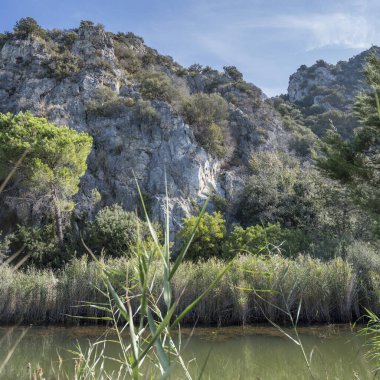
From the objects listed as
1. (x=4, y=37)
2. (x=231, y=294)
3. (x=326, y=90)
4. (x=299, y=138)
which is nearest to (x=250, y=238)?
(x=231, y=294)

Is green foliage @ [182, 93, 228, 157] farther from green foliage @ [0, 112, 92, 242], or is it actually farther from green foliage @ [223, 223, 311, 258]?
green foliage @ [223, 223, 311, 258]

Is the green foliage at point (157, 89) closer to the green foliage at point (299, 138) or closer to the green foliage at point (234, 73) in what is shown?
the green foliage at point (234, 73)

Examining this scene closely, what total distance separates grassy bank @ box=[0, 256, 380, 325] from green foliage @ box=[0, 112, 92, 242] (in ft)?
20.9

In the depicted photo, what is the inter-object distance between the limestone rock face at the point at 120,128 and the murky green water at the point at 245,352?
11.2 m

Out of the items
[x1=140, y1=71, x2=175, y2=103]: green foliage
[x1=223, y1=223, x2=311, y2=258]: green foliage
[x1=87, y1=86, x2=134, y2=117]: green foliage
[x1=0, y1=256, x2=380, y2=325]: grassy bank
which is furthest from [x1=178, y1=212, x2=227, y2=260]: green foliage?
[x1=140, y1=71, x2=175, y2=103]: green foliage

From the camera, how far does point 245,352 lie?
7707 mm

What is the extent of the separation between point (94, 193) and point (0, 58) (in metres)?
13.3

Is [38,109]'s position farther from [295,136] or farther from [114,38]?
[295,136]

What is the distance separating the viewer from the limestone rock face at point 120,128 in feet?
72.8

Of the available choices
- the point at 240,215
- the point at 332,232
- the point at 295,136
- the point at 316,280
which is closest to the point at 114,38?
the point at 295,136

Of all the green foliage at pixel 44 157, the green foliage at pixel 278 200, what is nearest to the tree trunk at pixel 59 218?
the green foliage at pixel 44 157

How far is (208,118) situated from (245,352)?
67.4 feet

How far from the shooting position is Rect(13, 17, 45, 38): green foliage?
27.9 m

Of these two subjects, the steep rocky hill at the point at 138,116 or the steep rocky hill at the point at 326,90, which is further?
the steep rocky hill at the point at 326,90
